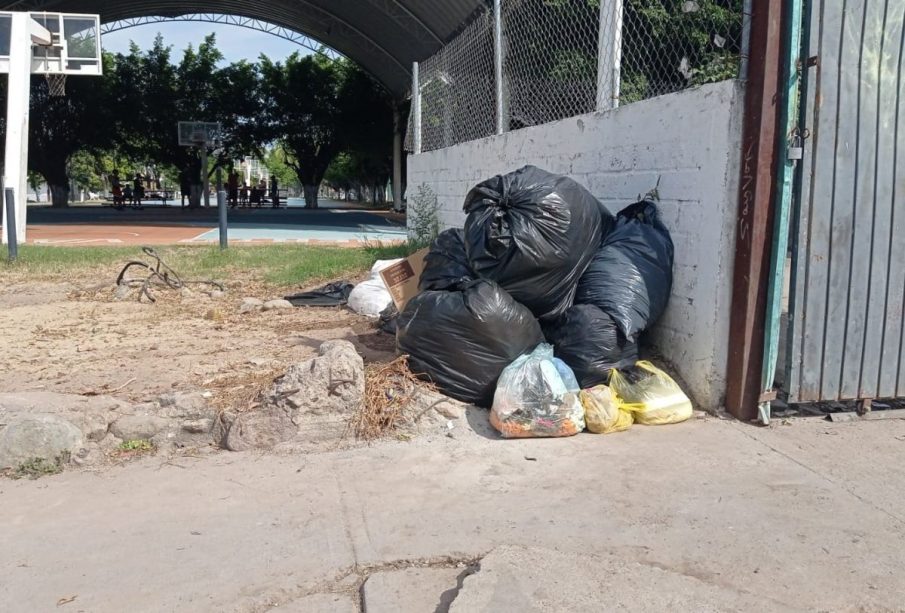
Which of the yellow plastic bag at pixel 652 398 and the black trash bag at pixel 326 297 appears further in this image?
the black trash bag at pixel 326 297

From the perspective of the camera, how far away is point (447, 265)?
15.8 ft

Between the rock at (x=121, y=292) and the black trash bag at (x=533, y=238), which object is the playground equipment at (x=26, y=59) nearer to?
the rock at (x=121, y=292)

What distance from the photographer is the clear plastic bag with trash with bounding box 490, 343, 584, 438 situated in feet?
12.8

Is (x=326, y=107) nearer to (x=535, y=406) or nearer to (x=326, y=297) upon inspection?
(x=326, y=297)

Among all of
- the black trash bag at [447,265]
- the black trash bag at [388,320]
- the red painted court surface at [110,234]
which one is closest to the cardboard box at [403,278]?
the black trash bag at [388,320]

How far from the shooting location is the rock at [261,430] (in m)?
3.83

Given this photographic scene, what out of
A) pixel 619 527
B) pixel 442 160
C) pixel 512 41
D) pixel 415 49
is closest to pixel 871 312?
pixel 619 527

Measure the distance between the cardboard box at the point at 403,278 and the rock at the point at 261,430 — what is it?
1948mm

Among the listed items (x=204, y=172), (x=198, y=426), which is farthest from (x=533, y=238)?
(x=204, y=172)

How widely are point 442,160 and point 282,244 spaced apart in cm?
559

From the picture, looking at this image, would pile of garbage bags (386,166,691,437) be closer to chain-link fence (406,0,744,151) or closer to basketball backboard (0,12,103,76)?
chain-link fence (406,0,744,151)

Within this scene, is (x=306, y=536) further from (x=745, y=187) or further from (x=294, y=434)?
(x=745, y=187)

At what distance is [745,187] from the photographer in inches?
156

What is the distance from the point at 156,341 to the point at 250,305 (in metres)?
1.42
